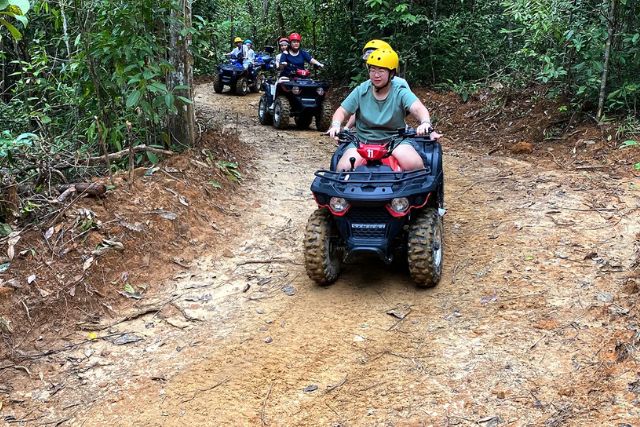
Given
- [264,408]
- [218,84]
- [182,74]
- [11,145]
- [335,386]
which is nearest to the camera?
[264,408]

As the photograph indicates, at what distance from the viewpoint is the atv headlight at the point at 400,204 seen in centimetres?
443

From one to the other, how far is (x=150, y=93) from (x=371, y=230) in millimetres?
3398

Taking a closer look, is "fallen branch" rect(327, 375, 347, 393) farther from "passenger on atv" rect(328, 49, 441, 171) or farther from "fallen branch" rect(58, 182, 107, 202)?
"fallen branch" rect(58, 182, 107, 202)

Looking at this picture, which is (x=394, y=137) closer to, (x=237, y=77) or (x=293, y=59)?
(x=293, y=59)

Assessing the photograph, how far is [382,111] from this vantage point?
5250 mm

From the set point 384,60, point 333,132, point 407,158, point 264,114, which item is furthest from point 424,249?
point 264,114

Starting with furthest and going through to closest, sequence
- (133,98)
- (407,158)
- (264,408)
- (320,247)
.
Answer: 1. (133,98)
2. (407,158)
3. (320,247)
4. (264,408)

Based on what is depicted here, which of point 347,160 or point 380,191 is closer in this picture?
point 380,191

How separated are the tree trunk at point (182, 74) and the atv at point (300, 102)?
4.21 meters

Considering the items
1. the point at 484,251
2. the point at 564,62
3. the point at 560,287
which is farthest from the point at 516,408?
the point at 564,62

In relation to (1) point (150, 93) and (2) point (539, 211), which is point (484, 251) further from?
(1) point (150, 93)

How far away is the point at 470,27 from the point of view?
12852mm

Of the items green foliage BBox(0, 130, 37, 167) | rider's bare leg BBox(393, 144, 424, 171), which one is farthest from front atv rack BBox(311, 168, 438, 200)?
green foliage BBox(0, 130, 37, 167)

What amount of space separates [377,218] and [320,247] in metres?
0.51
